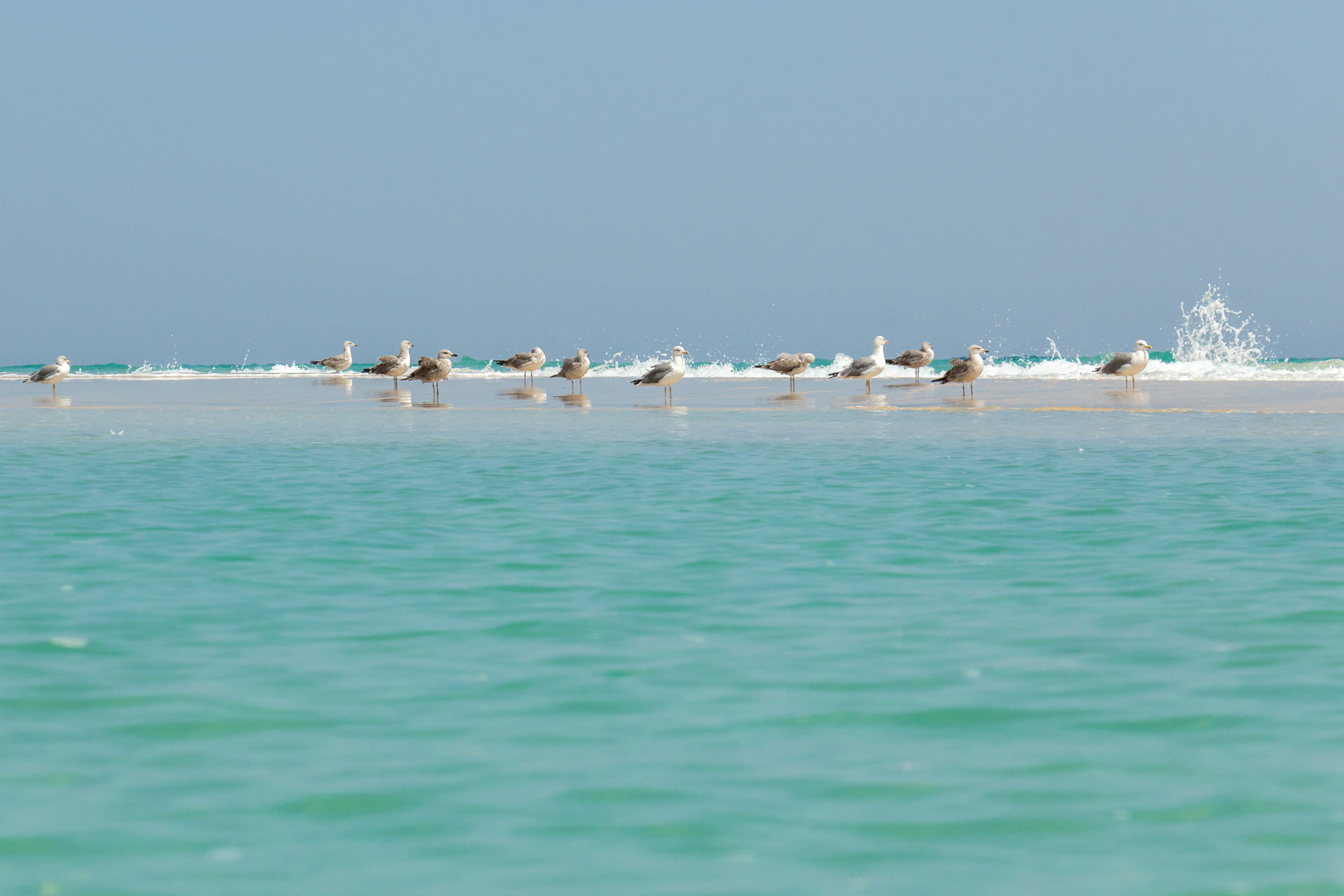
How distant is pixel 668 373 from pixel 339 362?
29519 mm

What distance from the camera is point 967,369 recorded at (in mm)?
35812

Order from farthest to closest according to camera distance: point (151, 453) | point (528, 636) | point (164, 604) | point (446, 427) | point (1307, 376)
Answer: point (1307, 376) < point (446, 427) < point (151, 453) < point (164, 604) < point (528, 636)

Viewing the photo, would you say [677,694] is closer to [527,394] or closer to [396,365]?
[527,394]

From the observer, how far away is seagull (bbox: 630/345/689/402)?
113 ft

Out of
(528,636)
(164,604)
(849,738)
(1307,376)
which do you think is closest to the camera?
(849,738)

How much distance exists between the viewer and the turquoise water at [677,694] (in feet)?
14.3

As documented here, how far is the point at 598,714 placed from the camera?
5.86 m

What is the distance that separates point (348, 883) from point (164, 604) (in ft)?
15.1

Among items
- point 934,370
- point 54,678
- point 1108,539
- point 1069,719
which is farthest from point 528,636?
point 934,370

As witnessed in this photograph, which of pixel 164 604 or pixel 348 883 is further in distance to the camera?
pixel 164 604

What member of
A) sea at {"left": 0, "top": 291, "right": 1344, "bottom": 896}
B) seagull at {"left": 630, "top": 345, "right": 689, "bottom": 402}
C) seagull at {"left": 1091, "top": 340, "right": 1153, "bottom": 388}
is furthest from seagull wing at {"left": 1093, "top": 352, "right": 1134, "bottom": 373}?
sea at {"left": 0, "top": 291, "right": 1344, "bottom": 896}

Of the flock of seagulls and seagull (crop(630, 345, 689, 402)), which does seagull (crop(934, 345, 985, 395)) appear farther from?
seagull (crop(630, 345, 689, 402))

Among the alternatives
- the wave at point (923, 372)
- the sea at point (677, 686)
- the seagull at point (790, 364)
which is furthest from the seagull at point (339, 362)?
the sea at point (677, 686)

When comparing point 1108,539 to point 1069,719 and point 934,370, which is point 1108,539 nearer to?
point 1069,719
